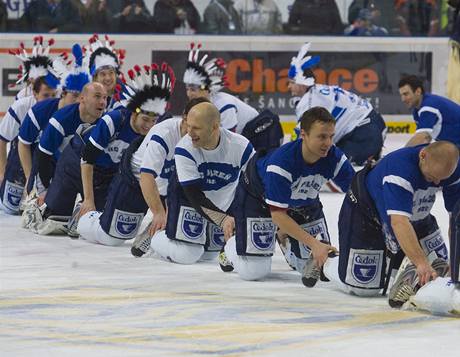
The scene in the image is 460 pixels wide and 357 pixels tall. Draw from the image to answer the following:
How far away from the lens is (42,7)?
13.0 m

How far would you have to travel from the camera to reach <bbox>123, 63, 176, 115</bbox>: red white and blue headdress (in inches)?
281

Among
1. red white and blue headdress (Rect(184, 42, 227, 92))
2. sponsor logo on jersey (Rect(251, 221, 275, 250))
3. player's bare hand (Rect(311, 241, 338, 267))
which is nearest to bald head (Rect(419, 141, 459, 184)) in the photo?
player's bare hand (Rect(311, 241, 338, 267))

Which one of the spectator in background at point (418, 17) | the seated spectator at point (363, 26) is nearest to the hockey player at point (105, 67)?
the seated spectator at point (363, 26)

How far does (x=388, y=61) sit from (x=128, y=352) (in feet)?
30.1

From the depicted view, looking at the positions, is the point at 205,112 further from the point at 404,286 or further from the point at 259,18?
the point at 259,18

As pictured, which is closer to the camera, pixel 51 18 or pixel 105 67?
pixel 105 67

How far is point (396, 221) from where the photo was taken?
5.17 m

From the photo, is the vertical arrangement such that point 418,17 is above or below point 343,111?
above

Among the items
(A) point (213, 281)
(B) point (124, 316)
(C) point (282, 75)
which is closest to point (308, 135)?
(A) point (213, 281)

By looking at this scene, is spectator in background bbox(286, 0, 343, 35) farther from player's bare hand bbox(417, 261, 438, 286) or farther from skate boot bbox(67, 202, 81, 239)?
player's bare hand bbox(417, 261, 438, 286)

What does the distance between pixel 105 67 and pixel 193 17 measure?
445 cm

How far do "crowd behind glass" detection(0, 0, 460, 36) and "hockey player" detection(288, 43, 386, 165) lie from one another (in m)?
3.33

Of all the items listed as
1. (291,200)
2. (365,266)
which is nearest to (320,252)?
(365,266)

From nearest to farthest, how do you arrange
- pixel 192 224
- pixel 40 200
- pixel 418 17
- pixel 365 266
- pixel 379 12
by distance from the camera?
pixel 365 266 < pixel 192 224 < pixel 40 200 < pixel 379 12 < pixel 418 17
